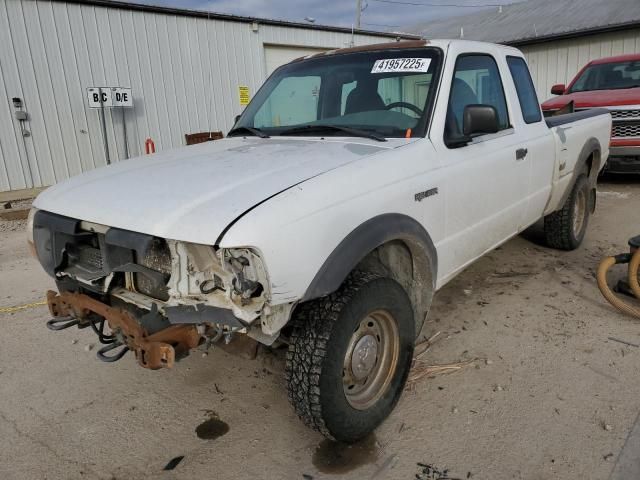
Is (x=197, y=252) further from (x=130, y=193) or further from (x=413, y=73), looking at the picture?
(x=413, y=73)

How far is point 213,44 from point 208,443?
10527mm

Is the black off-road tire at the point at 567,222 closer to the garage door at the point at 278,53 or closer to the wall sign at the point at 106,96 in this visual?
the wall sign at the point at 106,96

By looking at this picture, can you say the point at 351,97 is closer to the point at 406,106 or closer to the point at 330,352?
the point at 406,106

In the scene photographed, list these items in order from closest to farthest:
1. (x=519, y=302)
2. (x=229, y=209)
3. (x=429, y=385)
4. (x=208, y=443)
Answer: (x=229, y=209), (x=208, y=443), (x=429, y=385), (x=519, y=302)

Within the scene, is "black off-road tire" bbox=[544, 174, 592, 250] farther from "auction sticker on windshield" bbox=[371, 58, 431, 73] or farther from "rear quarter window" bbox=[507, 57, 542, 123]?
"auction sticker on windshield" bbox=[371, 58, 431, 73]

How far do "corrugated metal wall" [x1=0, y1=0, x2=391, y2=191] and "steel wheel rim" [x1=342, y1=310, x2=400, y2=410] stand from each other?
8.90m

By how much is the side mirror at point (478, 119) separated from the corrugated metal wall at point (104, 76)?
8.90 meters

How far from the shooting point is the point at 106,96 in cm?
964

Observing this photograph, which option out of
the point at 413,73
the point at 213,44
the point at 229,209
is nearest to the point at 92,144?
the point at 213,44

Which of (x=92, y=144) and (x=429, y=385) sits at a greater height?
(x=92, y=144)

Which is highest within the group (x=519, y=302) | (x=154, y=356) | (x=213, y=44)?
(x=213, y=44)

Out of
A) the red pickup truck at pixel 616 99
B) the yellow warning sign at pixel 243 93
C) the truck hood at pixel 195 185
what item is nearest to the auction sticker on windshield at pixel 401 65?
the truck hood at pixel 195 185

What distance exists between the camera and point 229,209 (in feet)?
6.82

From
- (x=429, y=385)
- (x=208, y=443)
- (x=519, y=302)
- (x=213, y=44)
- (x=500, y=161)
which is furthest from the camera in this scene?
(x=213, y=44)
